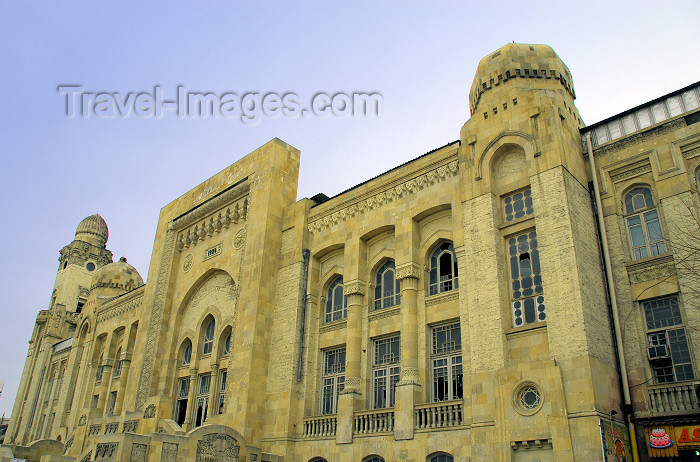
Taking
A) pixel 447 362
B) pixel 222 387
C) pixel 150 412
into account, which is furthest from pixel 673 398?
pixel 150 412

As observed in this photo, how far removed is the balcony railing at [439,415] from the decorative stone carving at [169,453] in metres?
7.56

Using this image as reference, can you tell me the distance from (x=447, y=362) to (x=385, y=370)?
253 centimetres

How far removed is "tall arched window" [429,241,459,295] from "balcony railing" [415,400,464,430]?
12.3 feet

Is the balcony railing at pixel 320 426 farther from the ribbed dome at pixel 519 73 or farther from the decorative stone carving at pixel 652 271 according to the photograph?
the ribbed dome at pixel 519 73

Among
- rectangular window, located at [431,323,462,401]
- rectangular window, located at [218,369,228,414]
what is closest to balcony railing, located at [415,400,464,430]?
rectangular window, located at [431,323,462,401]

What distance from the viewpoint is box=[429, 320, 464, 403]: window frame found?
680 inches

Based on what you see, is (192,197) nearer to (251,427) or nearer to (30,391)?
(251,427)

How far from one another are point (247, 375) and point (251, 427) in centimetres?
185

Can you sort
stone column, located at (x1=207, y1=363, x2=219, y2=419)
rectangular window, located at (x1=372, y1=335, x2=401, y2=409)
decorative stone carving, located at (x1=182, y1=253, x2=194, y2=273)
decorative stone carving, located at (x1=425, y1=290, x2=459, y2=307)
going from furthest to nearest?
decorative stone carving, located at (x1=182, y1=253, x2=194, y2=273), stone column, located at (x1=207, y1=363, x2=219, y2=419), rectangular window, located at (x1=372, y1=335, x2=401, y2=409), decorative stone carving, located at (x1=425, y1=290, x2=459, y2=307)

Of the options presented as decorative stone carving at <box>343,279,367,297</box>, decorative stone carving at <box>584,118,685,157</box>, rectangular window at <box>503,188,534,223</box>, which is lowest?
decorative stone carving at <box>343,279,367,297</box>

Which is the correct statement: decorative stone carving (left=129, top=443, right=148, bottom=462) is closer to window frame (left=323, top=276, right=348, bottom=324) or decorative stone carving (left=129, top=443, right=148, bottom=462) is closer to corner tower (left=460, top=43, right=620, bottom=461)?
window frame (left=323, top=276, right=348, bottom=324)

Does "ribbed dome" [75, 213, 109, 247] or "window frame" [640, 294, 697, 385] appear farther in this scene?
"ribbed dome" [75, 213, 109, 247]

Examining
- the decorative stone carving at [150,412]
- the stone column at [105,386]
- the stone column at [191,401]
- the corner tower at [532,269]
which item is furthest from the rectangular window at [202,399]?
the corner tower at [532,269]

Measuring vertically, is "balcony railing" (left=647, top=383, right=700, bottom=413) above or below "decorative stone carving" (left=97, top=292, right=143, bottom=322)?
below
